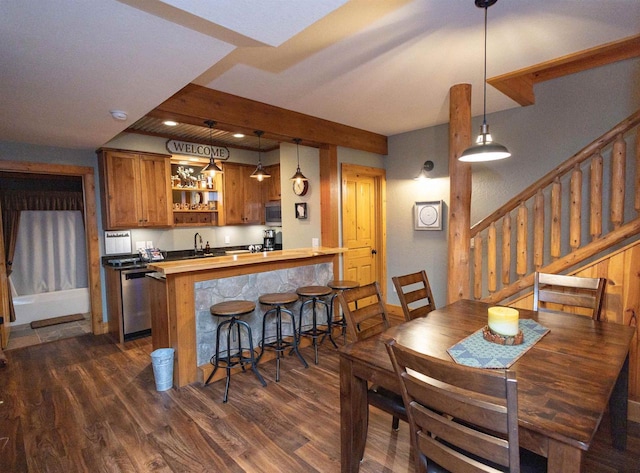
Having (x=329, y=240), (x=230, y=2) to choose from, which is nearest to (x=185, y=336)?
(x=329, y=240)

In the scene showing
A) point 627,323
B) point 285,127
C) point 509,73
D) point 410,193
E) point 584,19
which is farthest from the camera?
point 410,193

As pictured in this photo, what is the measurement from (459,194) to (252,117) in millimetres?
2186

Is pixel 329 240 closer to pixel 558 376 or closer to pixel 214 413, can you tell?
pixel 214 413

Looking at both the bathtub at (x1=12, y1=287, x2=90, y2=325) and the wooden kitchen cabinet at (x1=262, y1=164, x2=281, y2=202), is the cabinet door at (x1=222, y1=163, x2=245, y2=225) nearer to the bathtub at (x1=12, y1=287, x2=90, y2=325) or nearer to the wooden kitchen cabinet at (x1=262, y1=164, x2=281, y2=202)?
the wooden kitchen cabinet at (x1=262, y1=164, x2=281, y2=202)

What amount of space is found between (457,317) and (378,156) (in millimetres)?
3307

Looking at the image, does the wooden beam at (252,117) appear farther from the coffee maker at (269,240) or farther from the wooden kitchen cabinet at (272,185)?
the coffee maker at (269,240)

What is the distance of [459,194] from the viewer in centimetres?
326

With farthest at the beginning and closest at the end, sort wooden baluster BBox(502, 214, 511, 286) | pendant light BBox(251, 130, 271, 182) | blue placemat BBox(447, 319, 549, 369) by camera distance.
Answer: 1. pendant light BBox(251, 130, 271, 182)
2. wooden baluster BBox(502, 214, 511, 286)
3. blue placemat BBox(447, 319, 549, 369)

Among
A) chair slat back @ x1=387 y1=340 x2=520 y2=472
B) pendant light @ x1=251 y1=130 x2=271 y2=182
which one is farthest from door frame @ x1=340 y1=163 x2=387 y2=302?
chair slat back @ x1=387 y1=340 x2=520 y2=472

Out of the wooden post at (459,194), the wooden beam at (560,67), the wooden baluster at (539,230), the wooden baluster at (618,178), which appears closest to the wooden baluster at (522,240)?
the wooden baluster at (539,230)

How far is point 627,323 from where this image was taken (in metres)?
2.37

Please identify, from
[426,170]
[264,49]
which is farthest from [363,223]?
[264,49]

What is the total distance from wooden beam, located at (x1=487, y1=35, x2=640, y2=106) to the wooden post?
31cm

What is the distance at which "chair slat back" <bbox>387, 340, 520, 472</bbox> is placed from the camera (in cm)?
98
